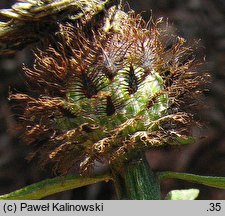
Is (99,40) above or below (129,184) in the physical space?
above

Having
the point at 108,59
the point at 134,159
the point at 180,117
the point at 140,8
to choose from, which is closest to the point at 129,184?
the point at 134,159

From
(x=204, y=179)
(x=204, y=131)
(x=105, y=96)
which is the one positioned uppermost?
(x=204, y=131)

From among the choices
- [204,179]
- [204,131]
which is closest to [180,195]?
[204,179]

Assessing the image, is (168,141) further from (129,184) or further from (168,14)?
(168,14)

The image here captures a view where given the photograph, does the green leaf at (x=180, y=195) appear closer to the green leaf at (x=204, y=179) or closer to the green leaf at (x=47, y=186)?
the green leaf at (x=204, y=179)

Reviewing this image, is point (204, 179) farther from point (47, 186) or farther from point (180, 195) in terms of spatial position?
point (47, 186)

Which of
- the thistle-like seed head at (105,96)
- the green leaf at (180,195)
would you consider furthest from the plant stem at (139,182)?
the green leaf at (180,195)

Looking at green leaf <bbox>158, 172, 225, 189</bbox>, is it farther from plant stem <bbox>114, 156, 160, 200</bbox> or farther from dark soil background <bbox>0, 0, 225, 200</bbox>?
dark soil background <bbox>0, 0, 225, 200</bbox>
